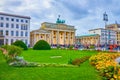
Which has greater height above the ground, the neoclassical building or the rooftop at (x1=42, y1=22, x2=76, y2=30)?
the rooftop at (x1=42, y1=22, x2=76, y2=30)

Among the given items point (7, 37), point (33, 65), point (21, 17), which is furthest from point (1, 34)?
point (33, 65)

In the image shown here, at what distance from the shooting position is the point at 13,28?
85.9m

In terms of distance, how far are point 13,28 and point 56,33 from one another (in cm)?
3089

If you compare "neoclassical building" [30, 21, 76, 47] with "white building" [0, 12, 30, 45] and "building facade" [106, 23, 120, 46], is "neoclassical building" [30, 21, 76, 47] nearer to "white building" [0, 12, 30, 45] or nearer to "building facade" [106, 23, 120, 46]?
"white building" [0, 12, 30, 45]

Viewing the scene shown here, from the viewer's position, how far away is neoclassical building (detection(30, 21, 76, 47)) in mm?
98113

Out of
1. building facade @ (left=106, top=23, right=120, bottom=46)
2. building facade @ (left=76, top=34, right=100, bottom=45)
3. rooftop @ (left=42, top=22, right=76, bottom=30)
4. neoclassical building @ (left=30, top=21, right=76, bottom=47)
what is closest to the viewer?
neoclassical building @ (left=30, top=21, right=76, bottom=47)

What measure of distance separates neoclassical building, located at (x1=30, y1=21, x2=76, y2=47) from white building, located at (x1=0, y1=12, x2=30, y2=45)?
835 cm

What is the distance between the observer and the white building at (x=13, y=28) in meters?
83.0

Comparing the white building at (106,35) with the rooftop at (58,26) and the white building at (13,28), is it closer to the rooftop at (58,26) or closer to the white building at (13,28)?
the rooftop at (58,26)

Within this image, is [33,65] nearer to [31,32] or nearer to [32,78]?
[32,78]

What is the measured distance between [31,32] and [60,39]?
2277 centimetres

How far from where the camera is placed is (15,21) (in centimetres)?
8575

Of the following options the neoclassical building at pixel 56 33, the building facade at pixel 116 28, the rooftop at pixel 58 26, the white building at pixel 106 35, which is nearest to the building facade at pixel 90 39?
the white building at pixel 106 35

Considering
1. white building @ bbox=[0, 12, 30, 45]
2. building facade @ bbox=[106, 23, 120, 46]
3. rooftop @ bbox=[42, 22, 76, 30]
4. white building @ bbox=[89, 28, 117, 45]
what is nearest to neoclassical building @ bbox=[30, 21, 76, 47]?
rooftop @ bbox=[42, 22, 76, 30]
